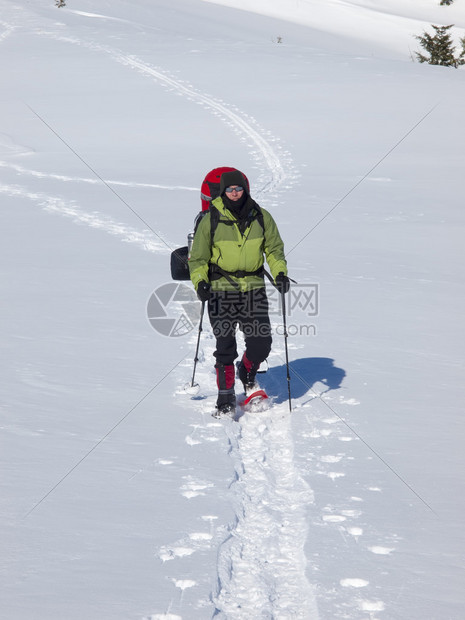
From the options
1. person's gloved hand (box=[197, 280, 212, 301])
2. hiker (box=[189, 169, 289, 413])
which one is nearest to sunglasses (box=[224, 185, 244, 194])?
hiker (box=[189, 169, 289, 413])

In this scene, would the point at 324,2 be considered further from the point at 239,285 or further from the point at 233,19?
the point at 239,285

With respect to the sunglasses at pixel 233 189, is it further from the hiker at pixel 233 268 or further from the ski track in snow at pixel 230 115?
the ski track in snow at pixel 230 115

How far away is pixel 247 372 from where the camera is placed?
583 centimetres

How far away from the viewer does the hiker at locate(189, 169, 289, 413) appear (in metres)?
5.27

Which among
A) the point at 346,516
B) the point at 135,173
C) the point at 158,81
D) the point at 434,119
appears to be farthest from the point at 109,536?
the point at 158,81

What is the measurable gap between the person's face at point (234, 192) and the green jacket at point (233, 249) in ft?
0.40

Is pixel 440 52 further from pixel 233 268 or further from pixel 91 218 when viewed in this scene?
pixel 233 268

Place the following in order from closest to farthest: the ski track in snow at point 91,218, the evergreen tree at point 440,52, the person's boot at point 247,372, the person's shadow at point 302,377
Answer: the person's boot at point 247,372
the person's shadow at point 302,377
the ski track in snow at point 91,218
the evergreen tree at point 440,52

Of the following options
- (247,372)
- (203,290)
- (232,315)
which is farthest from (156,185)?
(203,290)

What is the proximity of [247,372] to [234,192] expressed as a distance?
146 cm

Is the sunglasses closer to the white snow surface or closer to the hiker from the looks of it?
the hiker

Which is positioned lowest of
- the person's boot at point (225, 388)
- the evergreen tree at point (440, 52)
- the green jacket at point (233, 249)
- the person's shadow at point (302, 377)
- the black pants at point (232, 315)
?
the person's shadow at point (302, 377)

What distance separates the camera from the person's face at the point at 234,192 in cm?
516

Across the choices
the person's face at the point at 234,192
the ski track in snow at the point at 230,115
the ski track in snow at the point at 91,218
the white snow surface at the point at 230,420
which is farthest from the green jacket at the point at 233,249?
the ski track in snow at the point at 230,115
